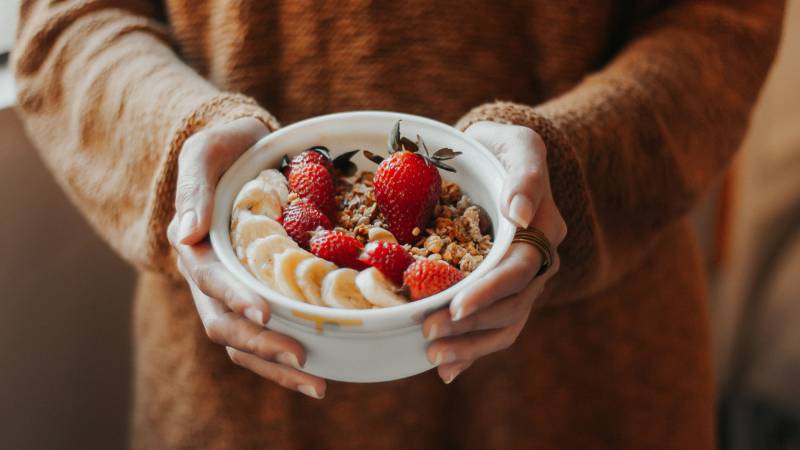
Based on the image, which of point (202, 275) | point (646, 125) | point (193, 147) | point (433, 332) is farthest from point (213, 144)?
point (646, 125)

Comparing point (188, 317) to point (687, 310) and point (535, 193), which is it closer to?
point (535, 193)

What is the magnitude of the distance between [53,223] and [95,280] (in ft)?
0.36

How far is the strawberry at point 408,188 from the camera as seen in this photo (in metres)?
0.54

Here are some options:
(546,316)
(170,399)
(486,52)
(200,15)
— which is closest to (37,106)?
(200,15)

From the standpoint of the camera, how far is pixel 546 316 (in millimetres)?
771

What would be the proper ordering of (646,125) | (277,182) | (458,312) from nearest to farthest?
(458,312)
(277,182)
(646,125)

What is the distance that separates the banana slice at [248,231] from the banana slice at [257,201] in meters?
0.01

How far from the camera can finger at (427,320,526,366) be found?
0.50 meters

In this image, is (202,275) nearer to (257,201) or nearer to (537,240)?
(257,201)

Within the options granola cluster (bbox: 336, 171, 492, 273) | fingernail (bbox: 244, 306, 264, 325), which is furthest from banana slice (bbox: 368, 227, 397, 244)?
fingernail (bbox: 244, 306, 264, 325)

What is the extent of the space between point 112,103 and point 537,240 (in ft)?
1.46

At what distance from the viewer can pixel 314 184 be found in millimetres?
561

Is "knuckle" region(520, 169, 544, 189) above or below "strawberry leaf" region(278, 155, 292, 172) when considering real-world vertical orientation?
above

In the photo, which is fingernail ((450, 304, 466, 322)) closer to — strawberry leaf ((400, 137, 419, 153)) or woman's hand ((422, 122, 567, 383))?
woman's hand ((422, 122, 567, 383))
